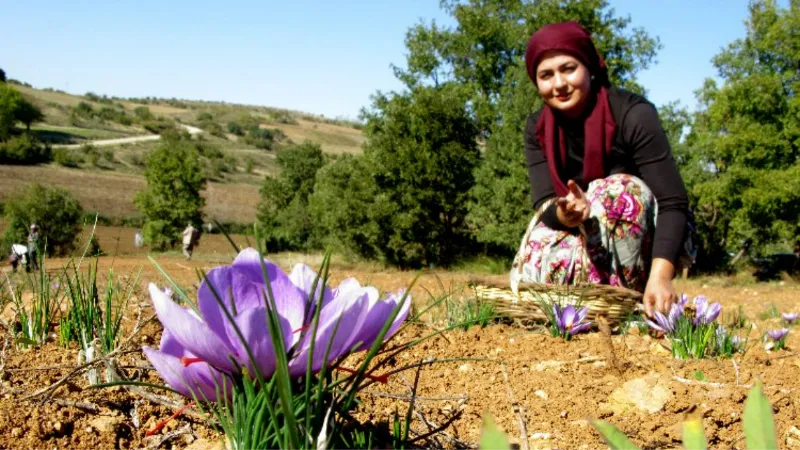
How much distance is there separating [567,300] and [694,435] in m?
2.48

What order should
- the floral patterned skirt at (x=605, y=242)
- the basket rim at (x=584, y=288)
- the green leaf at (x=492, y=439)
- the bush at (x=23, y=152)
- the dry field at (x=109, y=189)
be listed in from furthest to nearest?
the bush at (x=23, y=152), the dry field at (x=109, y=189), the floral patterned skirt at (x=605, y=242), the basket rim at (x=584, y=288), the green leaf at (x=492, y=439)

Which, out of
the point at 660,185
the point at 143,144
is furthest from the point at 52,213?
the point at 143,144

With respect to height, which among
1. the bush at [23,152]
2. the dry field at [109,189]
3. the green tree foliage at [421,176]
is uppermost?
the green tree foliage at [421,176]

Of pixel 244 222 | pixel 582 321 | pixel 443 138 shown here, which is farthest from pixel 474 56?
pixel 582 321

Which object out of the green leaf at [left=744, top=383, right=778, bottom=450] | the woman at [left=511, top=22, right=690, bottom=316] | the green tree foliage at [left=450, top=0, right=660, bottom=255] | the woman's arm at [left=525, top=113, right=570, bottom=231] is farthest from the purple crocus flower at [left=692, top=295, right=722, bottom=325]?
the green tree foliage at [left=450, top=0, right=660, bottom=255]

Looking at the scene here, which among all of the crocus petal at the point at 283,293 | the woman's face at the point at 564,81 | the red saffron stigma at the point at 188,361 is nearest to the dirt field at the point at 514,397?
the crocus petal at the point at 283,293

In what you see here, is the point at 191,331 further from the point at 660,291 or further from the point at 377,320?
Answer: the point at 660,291

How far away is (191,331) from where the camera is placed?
728 mm

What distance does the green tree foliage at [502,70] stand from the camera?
2092cm

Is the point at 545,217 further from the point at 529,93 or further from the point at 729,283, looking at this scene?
the point at 529,93

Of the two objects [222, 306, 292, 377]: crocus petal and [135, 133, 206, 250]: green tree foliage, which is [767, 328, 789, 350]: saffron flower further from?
[135, 133, 206, 250]: green tree foliage

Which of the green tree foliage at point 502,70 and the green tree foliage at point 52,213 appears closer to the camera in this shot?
the green tree foliage at point 502,70

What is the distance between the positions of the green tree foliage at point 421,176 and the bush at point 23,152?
4101 cm

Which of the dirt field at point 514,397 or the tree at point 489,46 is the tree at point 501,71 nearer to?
the tree at point 489,46
